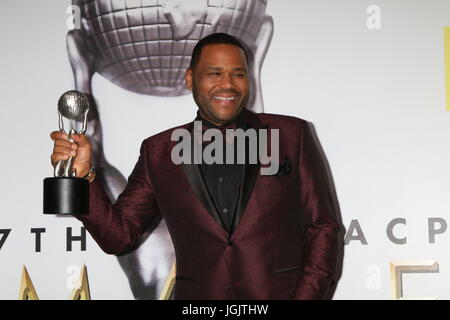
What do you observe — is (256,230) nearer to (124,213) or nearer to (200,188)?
(200,188)

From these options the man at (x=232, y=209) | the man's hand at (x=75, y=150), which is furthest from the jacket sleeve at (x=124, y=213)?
the man's hand at (x=75, y=150)

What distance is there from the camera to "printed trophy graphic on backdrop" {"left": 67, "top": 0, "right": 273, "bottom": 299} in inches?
101

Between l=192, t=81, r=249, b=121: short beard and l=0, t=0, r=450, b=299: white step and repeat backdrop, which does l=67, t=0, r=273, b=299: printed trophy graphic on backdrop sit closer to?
l=0, t=0, r=450, b=299: white step and repeat backdrop

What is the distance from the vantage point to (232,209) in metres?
2.19

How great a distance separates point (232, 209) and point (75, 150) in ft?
1.80

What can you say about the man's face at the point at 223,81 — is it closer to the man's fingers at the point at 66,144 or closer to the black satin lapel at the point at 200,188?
the black satin lapel at the point at 200,188

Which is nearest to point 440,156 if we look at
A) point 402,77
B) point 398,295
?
point 402,77

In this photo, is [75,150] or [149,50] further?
[149,50]

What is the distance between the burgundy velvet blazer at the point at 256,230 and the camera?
7.01 feet

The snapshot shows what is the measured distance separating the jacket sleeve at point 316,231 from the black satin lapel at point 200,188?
0.29 metres

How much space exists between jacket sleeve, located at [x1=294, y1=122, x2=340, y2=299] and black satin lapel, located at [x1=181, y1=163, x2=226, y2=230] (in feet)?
0.94

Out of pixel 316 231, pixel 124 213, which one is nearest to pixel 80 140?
pixel 124 213

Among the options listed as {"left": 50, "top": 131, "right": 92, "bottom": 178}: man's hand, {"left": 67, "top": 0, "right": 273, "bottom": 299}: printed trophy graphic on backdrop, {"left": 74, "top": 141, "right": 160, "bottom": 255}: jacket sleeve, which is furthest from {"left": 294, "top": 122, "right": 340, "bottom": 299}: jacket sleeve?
{"left": 50, "top": 131, "right": 92, "bottom": 178}: man's hand

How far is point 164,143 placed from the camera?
240 centimetres
